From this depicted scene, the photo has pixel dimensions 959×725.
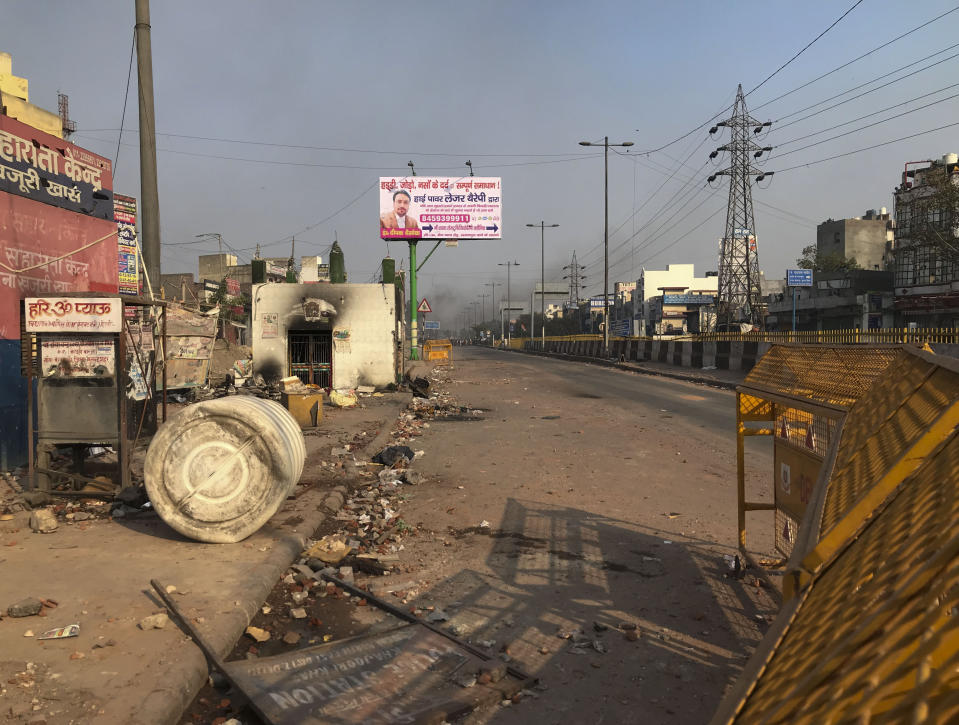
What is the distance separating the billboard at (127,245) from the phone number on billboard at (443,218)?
1863 cm

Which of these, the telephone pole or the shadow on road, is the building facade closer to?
the telephone pole

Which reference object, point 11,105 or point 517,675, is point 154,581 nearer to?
point 517,675

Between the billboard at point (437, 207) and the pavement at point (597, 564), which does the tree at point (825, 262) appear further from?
the pavement at point (597, 564)

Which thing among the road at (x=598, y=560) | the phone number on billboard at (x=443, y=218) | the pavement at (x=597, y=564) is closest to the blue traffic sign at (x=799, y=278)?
the phone number on billboard at (x=443, y=218)

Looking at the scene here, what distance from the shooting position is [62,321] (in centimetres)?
699

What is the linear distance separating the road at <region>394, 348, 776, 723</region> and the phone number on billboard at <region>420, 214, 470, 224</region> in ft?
86.5

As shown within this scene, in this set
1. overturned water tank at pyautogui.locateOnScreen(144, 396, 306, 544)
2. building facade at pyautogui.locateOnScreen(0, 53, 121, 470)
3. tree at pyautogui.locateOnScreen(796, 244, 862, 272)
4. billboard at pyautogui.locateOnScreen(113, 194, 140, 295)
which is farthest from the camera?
tree at pyautogui.locateOnScreen(796, 244, 862, 272)

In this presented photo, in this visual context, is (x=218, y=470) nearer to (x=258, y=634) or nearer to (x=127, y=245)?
(x=258, y=634)

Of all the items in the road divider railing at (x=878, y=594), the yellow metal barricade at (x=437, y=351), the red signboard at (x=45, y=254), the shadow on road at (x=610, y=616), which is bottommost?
the shadow on road at (x=610, y=616)

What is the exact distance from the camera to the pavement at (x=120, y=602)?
125 inches

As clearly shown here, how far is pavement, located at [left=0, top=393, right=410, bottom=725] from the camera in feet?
10.4

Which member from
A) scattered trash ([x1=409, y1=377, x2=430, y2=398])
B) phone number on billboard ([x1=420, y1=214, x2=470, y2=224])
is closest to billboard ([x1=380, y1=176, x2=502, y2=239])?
phone number on billboard ([x1=420, y1=214, x2=470, y2=224])

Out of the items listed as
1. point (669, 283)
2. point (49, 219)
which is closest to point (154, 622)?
point (49, 219)

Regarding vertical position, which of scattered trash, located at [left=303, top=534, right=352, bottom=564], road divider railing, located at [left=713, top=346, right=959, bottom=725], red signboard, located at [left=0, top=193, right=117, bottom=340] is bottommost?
scattered trash, located at [left=303, top=534, right=352, bottom=564]
